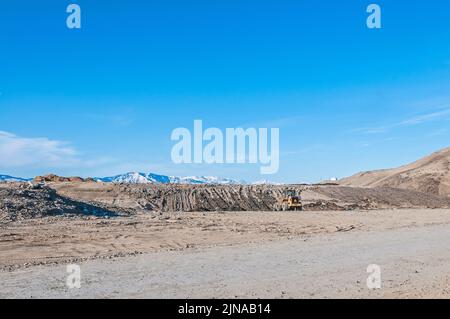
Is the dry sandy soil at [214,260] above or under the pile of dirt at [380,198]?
under

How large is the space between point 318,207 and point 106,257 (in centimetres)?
3444

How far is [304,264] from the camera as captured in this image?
13.5 metres

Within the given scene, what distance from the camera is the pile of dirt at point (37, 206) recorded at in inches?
1041

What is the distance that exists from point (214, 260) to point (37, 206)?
17.3m

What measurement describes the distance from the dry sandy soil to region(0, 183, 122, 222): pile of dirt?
2.24 meters

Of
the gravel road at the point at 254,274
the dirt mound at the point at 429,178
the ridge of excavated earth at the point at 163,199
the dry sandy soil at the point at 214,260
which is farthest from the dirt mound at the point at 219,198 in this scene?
the gravel road at the point at 254,274

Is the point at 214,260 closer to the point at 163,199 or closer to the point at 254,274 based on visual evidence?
the point at 254,274

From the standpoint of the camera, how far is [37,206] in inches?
1109

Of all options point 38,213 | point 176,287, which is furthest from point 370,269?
point 38,213

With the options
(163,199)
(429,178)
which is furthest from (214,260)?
(429,178)

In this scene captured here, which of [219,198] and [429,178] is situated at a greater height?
[429,178]

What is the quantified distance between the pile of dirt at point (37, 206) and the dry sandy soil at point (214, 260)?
2.24 meters

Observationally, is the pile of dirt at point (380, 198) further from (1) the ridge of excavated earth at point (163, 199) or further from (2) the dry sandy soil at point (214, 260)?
(2) the dry sandy soil at point (214, 260)

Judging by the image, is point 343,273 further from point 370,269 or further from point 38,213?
point 38,213
